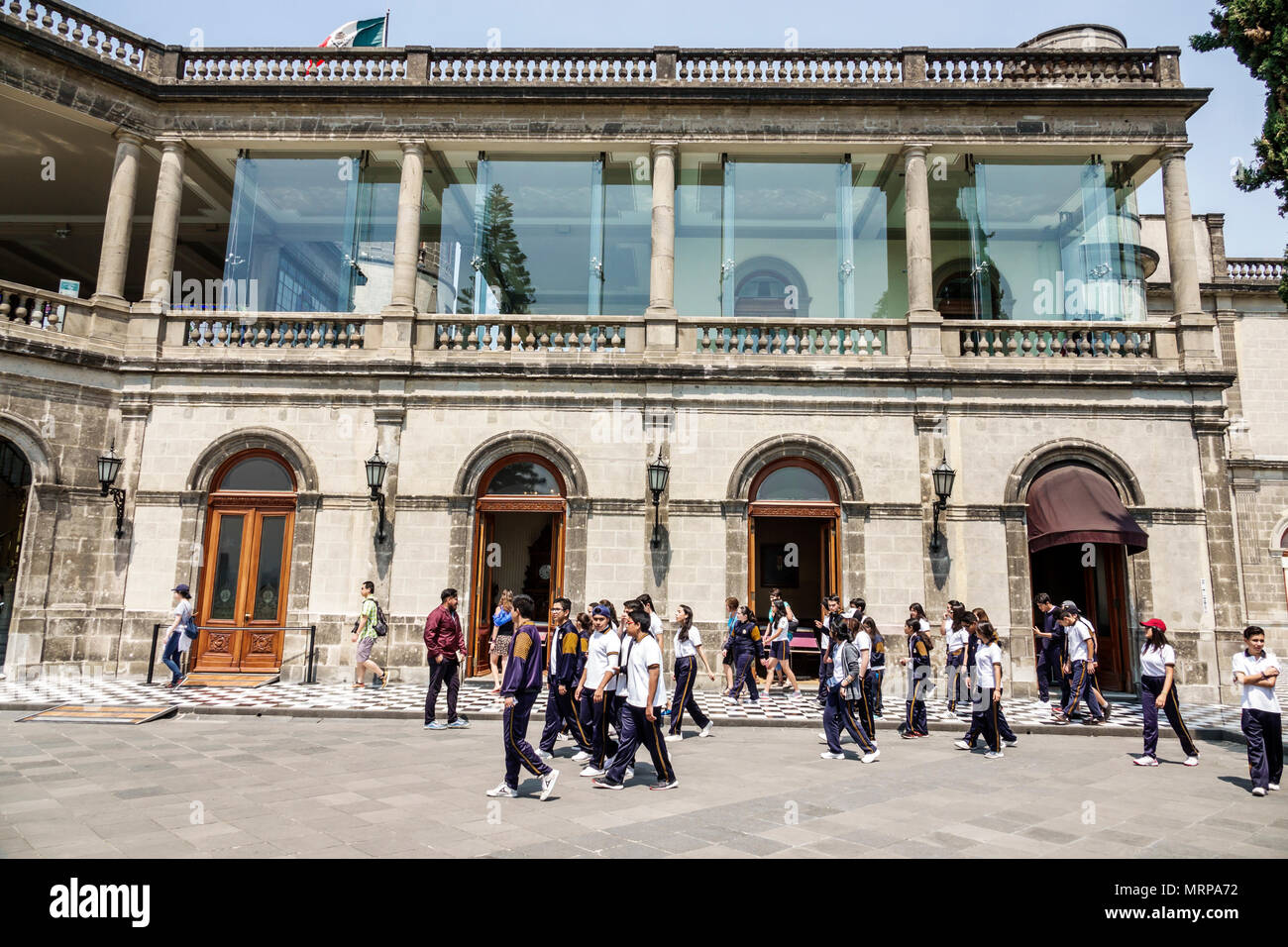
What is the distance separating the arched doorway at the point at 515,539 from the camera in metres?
15.9

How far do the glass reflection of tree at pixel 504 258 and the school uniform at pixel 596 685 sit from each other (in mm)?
10325

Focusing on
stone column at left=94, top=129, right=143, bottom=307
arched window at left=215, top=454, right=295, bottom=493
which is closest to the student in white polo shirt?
arched window at left=215, top=454, right=295, bottom=493

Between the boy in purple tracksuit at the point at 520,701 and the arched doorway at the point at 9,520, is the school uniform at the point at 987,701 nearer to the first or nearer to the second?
the boy in purple tracksuit at the point at 520,701

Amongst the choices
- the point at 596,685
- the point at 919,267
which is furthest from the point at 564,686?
the point at 919,267

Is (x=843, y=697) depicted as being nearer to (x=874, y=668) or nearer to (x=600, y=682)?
(x=874, y=668)

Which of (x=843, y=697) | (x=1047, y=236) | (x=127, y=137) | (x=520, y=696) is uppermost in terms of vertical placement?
(x=127, y=137)

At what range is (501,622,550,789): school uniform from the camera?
7.41 m

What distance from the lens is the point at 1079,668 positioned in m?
11.8

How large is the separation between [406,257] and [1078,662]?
14.8m

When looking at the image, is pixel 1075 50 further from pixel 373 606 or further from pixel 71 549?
pixel 71 549

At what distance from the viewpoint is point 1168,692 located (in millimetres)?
9695

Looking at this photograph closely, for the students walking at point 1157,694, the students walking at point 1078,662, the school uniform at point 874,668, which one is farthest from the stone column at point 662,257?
the students walking at point 1157,694

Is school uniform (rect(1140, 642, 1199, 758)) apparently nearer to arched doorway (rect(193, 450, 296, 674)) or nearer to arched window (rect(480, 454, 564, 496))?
arched window (rect(480, 454, 564, 496))
